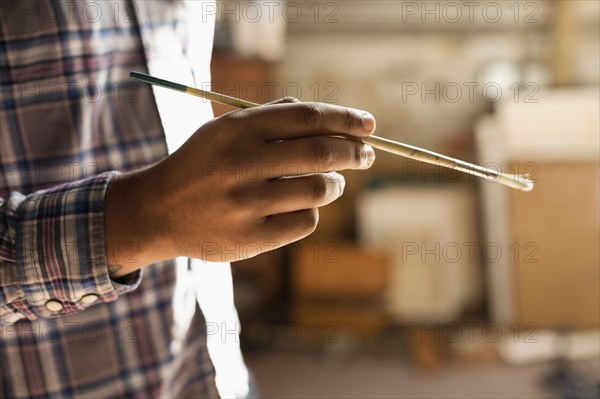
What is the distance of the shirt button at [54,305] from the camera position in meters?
0.51

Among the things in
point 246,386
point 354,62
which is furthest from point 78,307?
point 354,62

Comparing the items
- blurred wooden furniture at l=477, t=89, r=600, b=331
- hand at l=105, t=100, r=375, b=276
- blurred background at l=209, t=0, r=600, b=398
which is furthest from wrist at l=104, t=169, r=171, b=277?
blurred wooden furniture at l=477, t=89, r=600, b=331

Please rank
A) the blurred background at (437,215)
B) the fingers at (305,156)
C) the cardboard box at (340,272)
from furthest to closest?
the cardboard box at (340,272) → the blurred background at (437,215) → the fingers at (305,156)

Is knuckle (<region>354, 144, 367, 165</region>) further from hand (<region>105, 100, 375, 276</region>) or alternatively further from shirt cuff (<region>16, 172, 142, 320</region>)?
shirt cuff (<region>16, 172, 142, 320</region>)

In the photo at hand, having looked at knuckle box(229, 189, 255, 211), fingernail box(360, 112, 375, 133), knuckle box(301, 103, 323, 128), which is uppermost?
knuckle box(301, 103, 323, 128)

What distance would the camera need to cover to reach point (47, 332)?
0.66 meters

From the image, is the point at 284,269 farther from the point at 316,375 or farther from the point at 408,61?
the point at 408,61

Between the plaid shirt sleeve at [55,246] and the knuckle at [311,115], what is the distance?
16 centimetres

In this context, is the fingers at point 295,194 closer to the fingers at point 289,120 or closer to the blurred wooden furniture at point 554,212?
the fingers at point 289,120

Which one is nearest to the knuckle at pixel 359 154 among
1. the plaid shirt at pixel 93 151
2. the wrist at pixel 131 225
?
the wrist at pixel 131 225

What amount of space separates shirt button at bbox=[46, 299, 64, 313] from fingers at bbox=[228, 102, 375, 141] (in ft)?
0.69

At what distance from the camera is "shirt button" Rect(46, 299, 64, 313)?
1.69 ft

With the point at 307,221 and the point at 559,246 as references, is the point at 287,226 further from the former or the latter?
the point at 559,246

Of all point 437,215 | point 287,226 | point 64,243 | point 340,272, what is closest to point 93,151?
point 64,243
